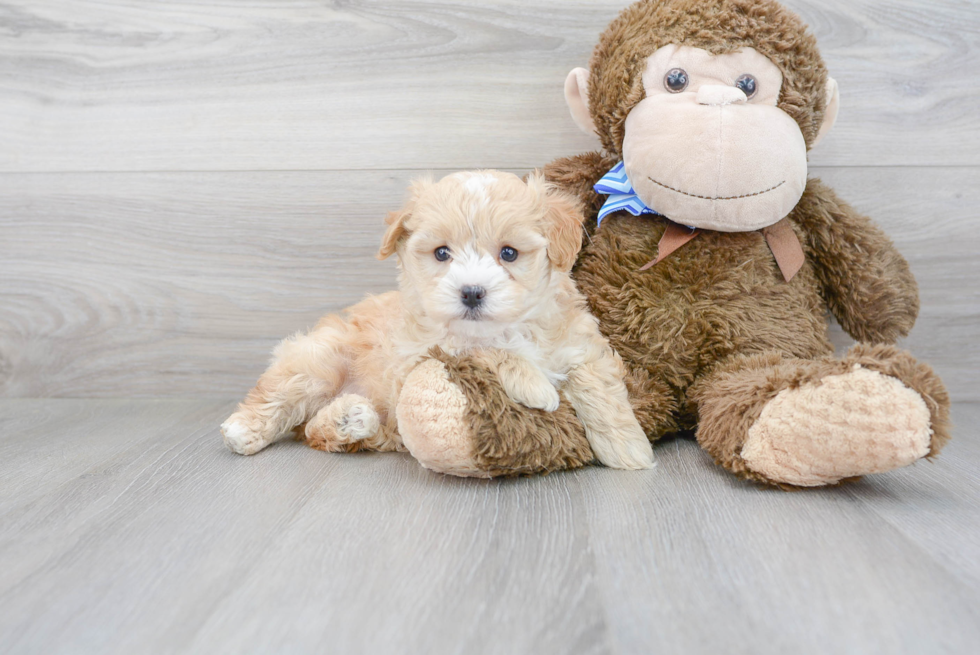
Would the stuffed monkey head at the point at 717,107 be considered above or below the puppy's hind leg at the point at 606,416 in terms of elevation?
above

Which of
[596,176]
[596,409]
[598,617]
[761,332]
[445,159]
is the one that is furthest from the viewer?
[445,159]

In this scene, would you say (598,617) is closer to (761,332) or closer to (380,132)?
(761,332)

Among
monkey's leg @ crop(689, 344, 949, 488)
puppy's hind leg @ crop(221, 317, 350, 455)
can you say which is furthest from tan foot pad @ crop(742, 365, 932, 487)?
puppy's hind leg @ crop(221, 317, 350, 455)

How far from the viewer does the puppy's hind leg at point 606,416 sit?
1.19m

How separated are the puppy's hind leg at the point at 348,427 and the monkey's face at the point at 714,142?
2.12ft

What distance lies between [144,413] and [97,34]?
0.91m

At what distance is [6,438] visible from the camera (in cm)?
147

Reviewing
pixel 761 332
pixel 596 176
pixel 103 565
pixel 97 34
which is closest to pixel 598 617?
pixel 103 565

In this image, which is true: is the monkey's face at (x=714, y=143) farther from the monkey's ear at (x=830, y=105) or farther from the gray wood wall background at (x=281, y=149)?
the gray wood wall background at (x=281, y=149)

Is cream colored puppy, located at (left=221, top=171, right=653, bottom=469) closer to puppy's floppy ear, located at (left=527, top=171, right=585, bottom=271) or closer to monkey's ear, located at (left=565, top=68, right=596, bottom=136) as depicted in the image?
puppy's floppy ear, located at (left=527, top=171, right=585, bottom=271)

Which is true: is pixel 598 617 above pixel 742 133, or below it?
below

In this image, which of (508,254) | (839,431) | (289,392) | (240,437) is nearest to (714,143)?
(508,254)

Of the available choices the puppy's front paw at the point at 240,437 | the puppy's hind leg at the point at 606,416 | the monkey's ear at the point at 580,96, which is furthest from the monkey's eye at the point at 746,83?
the puppy's front paw at the point at 240,437

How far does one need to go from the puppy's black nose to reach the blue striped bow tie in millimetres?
425
